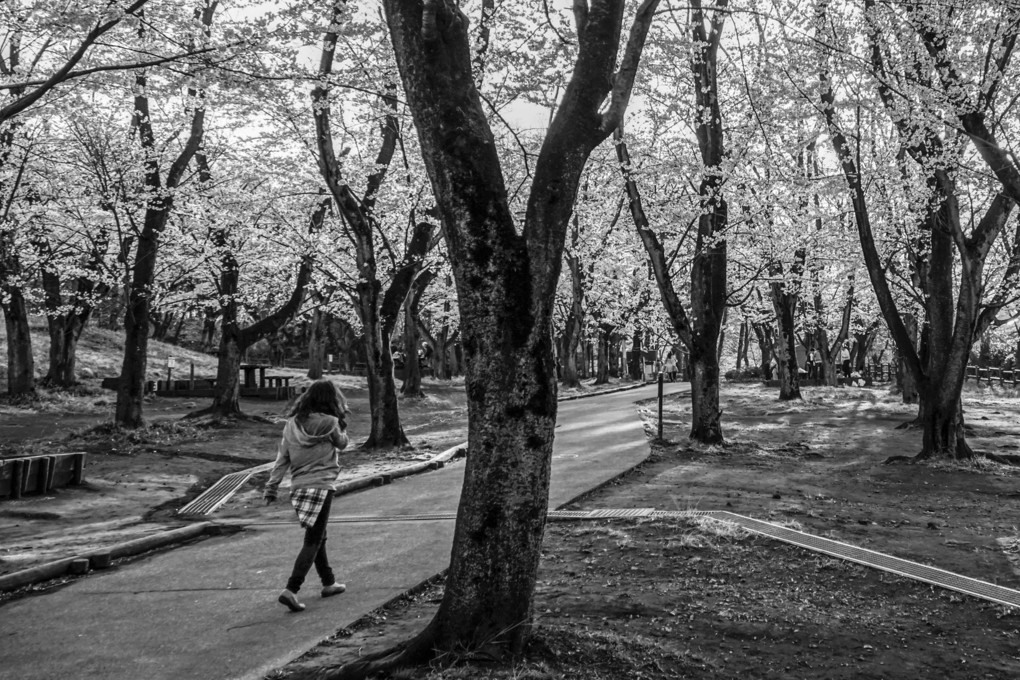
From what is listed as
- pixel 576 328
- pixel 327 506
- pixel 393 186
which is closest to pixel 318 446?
pixel 327 506

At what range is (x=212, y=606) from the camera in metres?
5.63

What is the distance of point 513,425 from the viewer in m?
4.23

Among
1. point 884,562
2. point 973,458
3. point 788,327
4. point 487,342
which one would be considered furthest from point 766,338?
point 487,342

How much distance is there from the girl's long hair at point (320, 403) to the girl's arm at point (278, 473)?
0.25m

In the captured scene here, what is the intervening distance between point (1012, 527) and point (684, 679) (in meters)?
6.12

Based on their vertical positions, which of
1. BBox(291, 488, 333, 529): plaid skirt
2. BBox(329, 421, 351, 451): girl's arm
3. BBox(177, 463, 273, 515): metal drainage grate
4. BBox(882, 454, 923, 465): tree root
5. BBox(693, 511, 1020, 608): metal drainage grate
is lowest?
BBox(177, 463, 273, 515): metal drainage grate

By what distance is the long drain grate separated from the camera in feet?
19.5

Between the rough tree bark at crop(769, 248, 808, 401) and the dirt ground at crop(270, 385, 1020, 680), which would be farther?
the rough tree bark at crop(769, 248, 808, 401)

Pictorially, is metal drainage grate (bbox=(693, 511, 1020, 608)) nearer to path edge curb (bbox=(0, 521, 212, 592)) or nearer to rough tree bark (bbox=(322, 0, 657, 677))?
rough tree bark (bbox=(322, 0, 657, 677))

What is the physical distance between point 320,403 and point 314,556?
1123mm

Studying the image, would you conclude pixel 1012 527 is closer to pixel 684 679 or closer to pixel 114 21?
pixel 684 679

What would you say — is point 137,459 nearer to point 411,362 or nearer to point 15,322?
point 15,322

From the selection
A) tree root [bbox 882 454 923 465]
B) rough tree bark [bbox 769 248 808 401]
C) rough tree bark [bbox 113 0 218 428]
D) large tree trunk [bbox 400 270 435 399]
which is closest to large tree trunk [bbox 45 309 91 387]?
rough tree bark [bbox 113 0 218 428]

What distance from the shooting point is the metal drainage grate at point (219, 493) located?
31.6 ft
